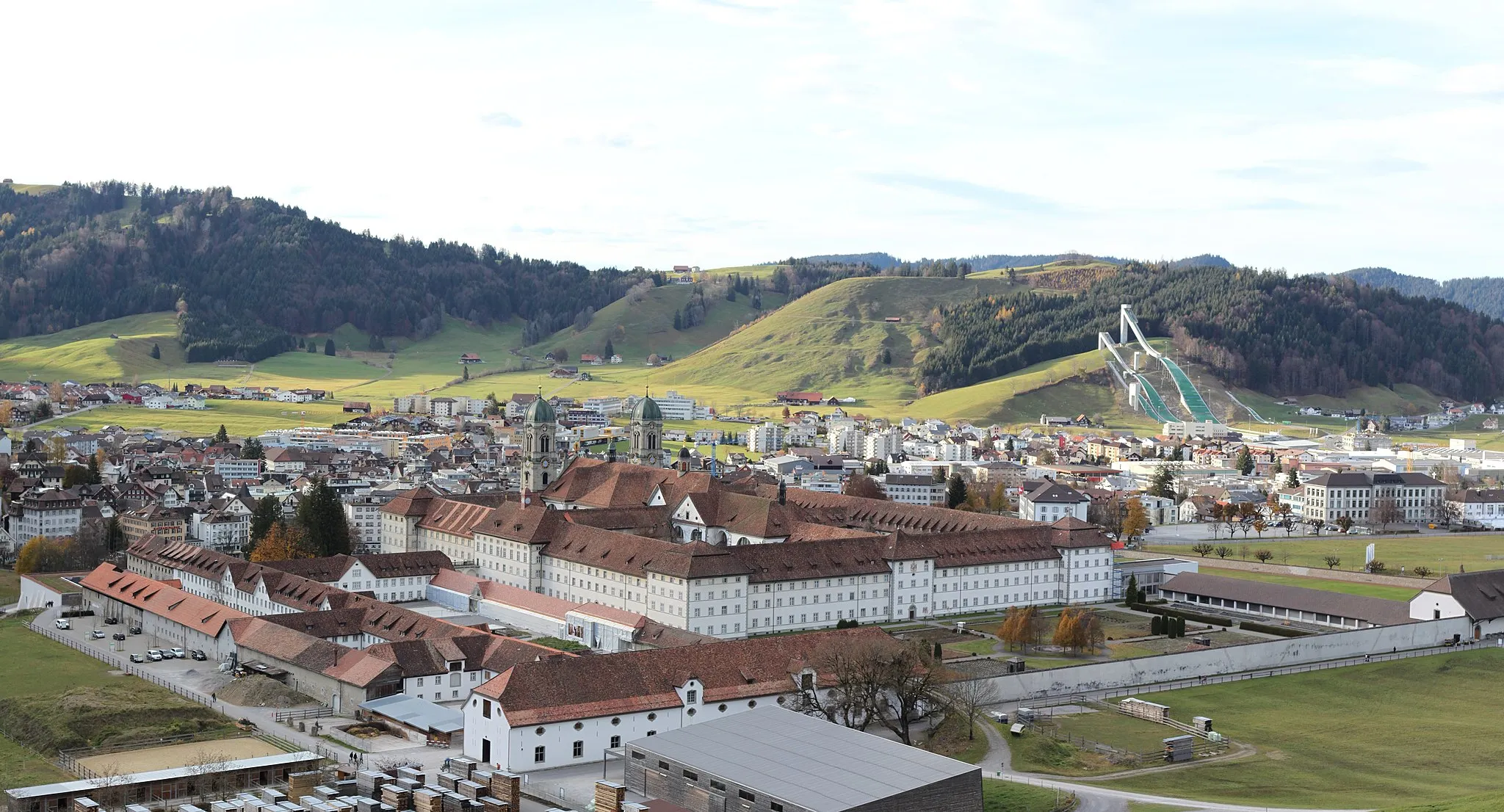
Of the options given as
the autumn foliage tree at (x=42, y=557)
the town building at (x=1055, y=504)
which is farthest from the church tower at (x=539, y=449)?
the town building at (x=1055, y=504)

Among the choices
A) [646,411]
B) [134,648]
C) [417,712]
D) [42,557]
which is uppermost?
[646,411]

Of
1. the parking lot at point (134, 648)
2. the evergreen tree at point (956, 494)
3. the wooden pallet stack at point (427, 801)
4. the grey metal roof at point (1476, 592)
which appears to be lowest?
the parking lot at point (134, 648)

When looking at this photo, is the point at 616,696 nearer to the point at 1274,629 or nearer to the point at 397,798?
the point at 397,798

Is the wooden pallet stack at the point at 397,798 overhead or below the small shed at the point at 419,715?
overhead

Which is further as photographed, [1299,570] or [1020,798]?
[1299,570]

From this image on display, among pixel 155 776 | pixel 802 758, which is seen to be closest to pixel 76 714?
pixel 155 776

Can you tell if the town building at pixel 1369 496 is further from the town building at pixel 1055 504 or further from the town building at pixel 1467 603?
the town building at pixel 1467 603

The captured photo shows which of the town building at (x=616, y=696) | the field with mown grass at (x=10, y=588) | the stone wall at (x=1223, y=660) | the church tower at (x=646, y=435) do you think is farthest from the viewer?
the church tower at (x=646, y=435)
